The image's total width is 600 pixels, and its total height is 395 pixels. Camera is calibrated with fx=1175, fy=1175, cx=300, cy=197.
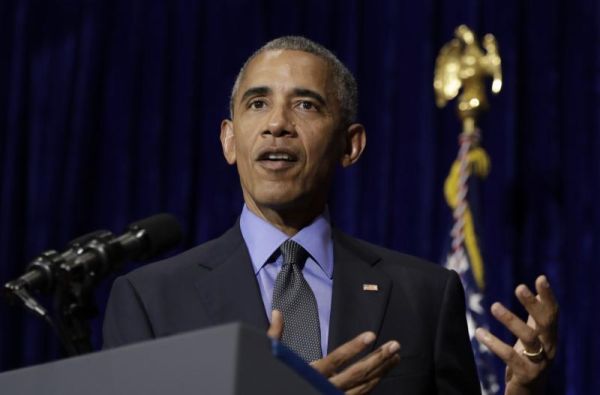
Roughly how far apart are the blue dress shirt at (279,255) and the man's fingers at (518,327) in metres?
0.34

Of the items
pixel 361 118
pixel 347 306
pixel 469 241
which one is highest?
pixel 361 118

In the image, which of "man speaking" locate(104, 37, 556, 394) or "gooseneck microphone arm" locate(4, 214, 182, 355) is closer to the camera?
"gooseneck microphone arm" locate(4, 214, 182, 355)

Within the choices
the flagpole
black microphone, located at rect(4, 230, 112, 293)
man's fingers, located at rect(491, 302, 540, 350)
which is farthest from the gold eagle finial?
black microphone, located at rect(4, 230, 112, 293)

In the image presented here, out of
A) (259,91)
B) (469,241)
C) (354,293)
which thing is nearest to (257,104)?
(259,91)

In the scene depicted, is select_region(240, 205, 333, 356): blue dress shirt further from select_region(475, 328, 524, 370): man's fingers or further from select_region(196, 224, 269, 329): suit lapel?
select_region(475, 328, 524, 370): man's fingers

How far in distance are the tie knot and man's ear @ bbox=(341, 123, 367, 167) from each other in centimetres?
26

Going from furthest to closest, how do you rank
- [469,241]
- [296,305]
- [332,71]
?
1. [469,241]
2. [332,71]
3. [296,305]

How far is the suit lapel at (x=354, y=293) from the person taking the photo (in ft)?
6.24

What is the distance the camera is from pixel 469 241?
352 centimetres

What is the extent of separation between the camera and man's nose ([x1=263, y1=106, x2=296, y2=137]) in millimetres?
2027

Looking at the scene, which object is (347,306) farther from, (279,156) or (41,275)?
(41,275)

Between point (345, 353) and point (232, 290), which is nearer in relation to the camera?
point (345, 353)

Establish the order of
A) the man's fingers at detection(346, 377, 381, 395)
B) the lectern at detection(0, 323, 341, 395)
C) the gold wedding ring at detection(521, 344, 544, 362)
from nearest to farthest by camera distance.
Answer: the lectern at detection(0, 323, 341, 395) → the man's fingers at detection(346, 377, 381, 395) → the gold wedding ring at detection(521, 344, 544, 362)

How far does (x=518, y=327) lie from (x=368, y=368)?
0.33 meters
